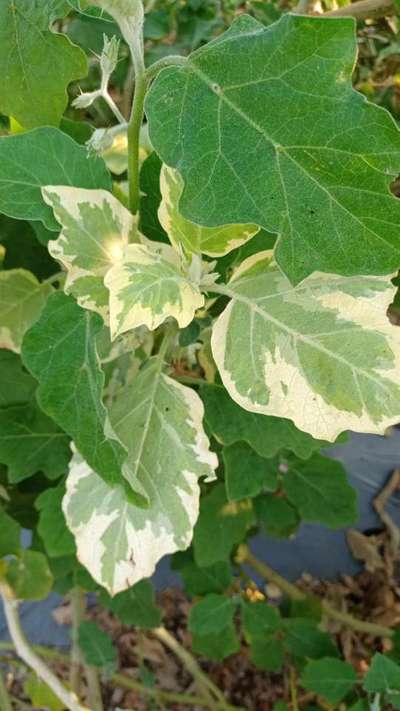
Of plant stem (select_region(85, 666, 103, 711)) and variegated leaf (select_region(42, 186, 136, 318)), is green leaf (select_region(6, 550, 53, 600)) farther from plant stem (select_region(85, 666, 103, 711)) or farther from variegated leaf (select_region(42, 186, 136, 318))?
variegated leaf (select_region(42, 186, 136, 318))

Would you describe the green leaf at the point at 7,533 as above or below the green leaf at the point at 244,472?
below

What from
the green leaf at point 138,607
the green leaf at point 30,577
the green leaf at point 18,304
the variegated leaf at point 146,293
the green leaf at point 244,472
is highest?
the variegated leaf at point 146,293

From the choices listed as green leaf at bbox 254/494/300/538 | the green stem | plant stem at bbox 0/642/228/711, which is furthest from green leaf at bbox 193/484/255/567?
the green stem

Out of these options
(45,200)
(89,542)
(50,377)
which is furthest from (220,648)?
(45,200)

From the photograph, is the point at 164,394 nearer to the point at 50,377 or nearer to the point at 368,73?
the point at 50,377

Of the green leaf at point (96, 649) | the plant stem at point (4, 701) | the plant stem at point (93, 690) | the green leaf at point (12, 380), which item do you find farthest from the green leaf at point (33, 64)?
the plant stem at point (93, 690)

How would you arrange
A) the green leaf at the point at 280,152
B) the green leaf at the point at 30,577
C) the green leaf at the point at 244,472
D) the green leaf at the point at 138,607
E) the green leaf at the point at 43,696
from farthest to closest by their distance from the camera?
the green leaf at the point at 138,607 < the green leaf at the point at 43,696 < the green leaf at the point at 30,577 < the green leaf at the point at 244,472 < the green leaf at the point at 280,152

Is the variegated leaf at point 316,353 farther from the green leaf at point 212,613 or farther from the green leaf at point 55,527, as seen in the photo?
the green leaf at point 212,613
